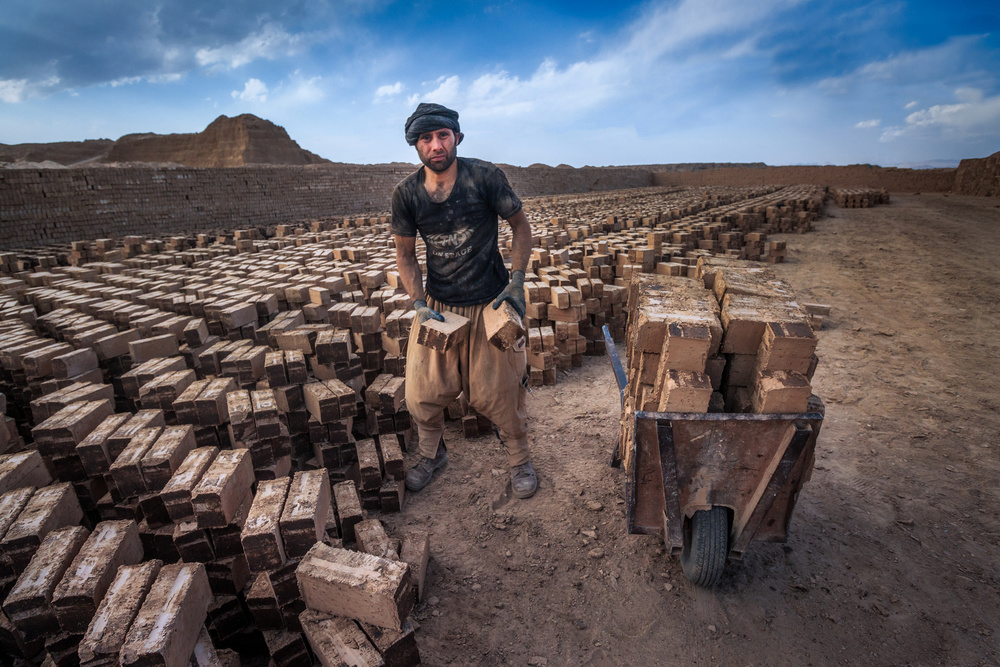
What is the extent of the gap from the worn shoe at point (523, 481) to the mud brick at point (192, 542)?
1889 mm

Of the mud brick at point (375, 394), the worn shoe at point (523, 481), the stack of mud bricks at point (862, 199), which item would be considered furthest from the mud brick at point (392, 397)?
the stack of mud bricks at point (862, 199)

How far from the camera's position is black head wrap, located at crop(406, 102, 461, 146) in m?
2.60

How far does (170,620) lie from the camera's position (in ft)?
5.59

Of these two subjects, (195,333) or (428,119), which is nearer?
(428,119)

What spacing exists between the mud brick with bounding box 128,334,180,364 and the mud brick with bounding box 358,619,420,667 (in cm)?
353

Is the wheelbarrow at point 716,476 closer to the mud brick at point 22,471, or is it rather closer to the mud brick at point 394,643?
the mud brick at point 394,643

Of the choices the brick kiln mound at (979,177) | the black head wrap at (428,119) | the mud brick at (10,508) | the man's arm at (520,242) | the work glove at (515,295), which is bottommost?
the mud brick at (10,508)

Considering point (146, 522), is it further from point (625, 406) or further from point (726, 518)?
point (726, 518)

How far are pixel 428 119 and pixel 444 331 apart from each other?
48.8 inches

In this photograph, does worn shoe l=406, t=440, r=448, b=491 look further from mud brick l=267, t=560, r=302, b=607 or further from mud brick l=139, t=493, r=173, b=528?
mud brick l=139, t=493, r=173, b=528

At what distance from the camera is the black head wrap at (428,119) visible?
8.52ft

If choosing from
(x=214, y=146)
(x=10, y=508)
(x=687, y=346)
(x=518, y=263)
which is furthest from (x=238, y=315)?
(x=214, y=146)

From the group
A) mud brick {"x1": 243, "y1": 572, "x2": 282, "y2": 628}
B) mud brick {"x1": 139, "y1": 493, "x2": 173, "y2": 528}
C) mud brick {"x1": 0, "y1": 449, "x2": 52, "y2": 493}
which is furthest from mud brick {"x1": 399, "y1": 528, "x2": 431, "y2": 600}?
mud brick {"x1": 0, "y1": 449, "x2": 52, "y2": 493}

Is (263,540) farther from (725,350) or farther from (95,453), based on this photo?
(725,350)
